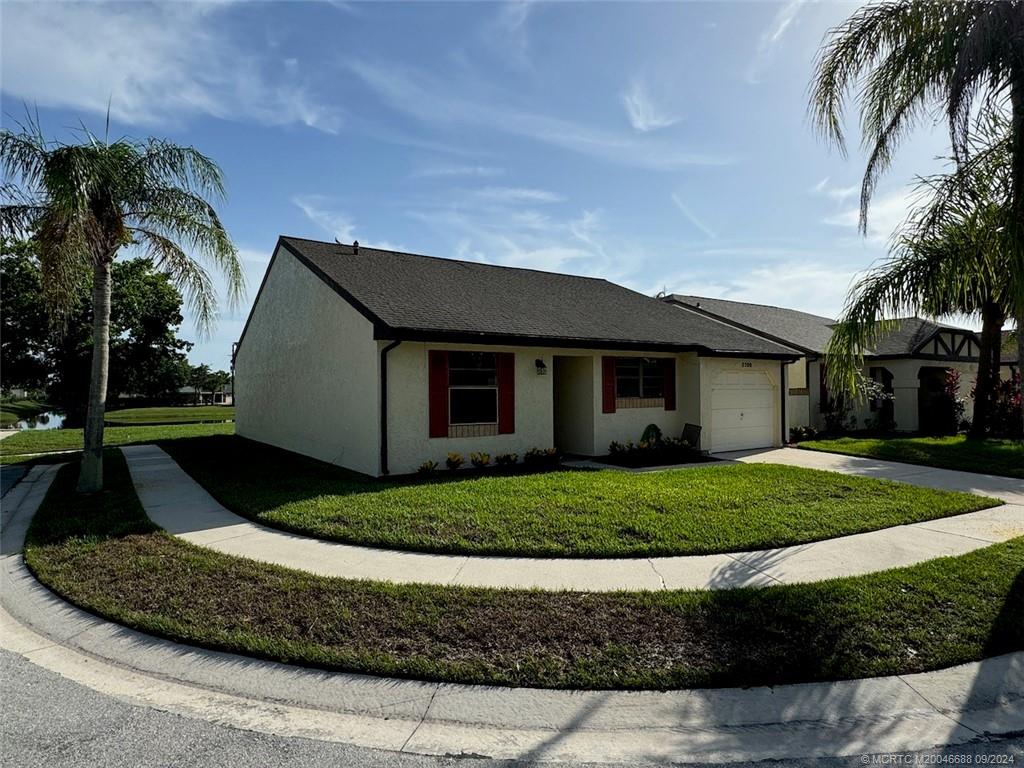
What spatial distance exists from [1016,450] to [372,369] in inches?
602

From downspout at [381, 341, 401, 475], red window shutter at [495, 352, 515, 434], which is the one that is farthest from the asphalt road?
red window shutter at [495, 352, 515, 434]

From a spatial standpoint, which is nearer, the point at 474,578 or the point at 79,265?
the point at 474,578

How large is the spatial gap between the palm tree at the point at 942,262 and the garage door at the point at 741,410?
592cm

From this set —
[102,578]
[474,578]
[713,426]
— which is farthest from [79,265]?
[713,426]

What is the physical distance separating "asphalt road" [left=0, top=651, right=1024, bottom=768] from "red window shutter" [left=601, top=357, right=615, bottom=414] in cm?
1028

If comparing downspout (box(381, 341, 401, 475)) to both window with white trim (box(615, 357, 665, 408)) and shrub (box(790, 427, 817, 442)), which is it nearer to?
window with white trim (box(615, 357, 665, 408))

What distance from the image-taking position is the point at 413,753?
9.62ft

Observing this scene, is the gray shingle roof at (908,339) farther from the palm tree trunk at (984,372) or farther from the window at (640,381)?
the window at (640,381)

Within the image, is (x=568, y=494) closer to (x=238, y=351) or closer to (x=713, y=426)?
(x=713, y=426)

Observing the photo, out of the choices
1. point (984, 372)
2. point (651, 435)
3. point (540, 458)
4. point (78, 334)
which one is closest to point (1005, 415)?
point (984, 372)

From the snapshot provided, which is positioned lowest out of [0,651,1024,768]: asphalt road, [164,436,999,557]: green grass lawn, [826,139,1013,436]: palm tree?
[0,651,1024,768]: asphalt road

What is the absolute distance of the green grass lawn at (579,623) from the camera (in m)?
3.66

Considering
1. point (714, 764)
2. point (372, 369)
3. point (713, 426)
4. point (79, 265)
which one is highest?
point (79, 265)

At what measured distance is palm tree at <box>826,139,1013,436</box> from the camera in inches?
237
